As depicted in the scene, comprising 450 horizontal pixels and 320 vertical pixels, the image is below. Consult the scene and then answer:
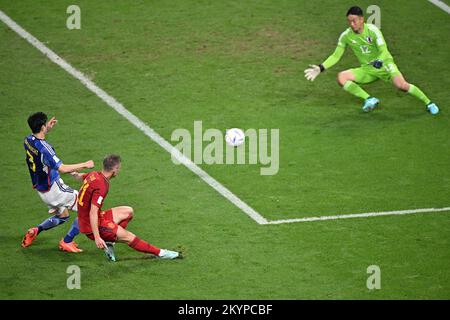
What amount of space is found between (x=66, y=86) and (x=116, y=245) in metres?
5.28

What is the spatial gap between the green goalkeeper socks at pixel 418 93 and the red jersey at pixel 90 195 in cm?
646

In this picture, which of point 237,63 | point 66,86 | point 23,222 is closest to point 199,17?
point 237,63

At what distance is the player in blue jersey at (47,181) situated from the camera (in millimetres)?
12805

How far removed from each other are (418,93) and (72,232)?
6726mm

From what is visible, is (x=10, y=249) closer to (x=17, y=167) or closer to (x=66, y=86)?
(x=17, y=167)

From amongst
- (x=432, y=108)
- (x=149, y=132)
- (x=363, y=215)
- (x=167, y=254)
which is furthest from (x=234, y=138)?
(x=167, y=254)

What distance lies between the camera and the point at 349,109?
1722 cm

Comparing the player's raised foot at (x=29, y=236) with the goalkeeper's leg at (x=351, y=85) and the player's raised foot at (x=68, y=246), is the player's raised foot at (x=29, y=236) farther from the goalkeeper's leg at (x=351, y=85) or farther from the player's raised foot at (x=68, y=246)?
the goalkeeper's leg at (x=351, y=85)

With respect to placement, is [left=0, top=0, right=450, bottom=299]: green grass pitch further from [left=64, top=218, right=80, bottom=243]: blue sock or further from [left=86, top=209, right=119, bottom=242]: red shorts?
[left=86, top=209, right=119, bottom=242]: red shorts

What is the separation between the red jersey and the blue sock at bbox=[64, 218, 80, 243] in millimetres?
384

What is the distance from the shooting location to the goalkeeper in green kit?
16547mm

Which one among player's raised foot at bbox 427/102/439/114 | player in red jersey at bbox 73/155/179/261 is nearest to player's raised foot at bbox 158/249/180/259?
player in red jersey at bbox 73/155/179/261

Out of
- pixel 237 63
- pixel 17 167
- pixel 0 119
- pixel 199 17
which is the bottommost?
pixel 17 167

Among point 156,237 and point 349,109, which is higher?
point 349,109
